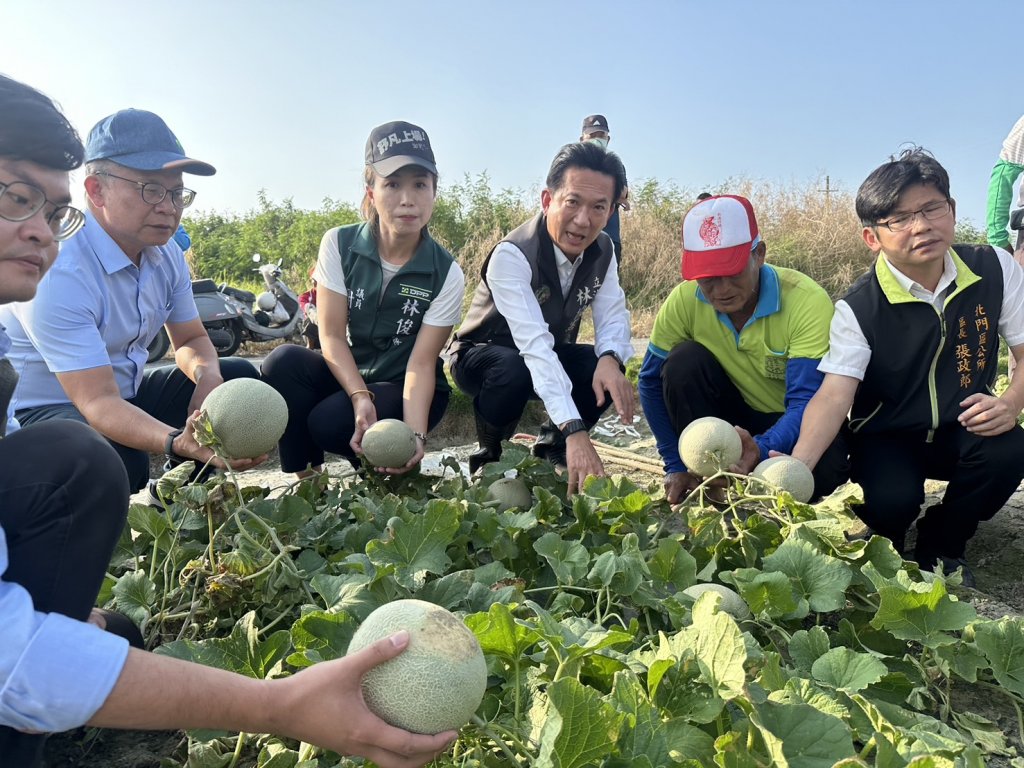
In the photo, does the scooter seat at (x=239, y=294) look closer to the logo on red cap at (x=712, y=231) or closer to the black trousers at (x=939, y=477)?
the logo on red cap at (x=712, y=231)

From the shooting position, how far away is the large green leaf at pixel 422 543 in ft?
6.14

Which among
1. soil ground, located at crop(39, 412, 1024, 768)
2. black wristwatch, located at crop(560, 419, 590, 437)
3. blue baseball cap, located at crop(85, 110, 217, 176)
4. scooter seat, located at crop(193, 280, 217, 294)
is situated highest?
blue baseball cap, located at crop(85, 110, 217, 176)

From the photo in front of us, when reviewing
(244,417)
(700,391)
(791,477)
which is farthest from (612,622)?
(700,391)

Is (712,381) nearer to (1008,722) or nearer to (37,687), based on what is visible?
(1008,722)

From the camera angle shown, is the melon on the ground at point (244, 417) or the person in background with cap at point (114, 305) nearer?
the melon on the ground at point (244, 417)

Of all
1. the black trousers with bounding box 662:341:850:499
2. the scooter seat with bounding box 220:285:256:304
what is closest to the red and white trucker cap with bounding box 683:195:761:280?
the black trousers with bounding box 662:341:850:499

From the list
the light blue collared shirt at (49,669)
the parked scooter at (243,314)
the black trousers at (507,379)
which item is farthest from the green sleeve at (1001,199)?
the parked scooter at (243,314)

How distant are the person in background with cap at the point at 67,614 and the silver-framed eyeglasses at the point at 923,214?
229 centimetres

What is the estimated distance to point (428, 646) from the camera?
3.81 ft

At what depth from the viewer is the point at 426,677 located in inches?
44.8

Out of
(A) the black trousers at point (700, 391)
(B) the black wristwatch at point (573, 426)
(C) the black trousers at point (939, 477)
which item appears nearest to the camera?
(C) the black trousers at point (939, 477)

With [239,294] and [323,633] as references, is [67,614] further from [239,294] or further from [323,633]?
[239,294]

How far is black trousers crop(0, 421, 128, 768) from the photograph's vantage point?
138cm

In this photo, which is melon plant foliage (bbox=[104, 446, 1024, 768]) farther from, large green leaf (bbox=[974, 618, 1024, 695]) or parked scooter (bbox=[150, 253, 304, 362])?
parked scooter (bbox=[150, 253, 304, 362])
